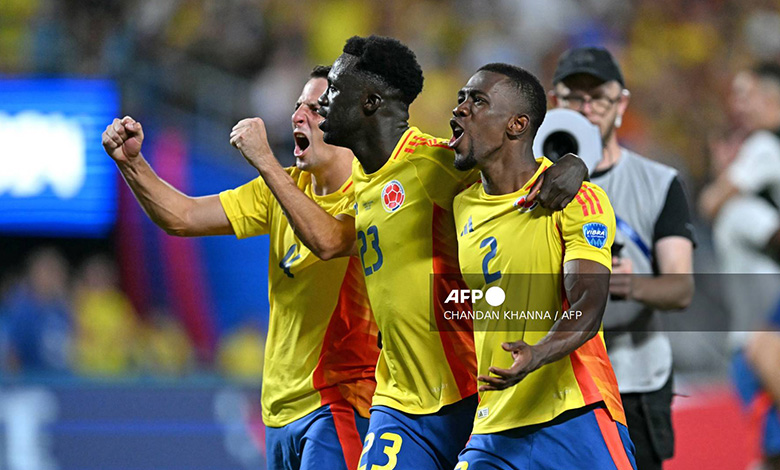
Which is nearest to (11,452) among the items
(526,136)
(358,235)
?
(358,235)

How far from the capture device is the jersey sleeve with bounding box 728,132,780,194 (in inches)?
250

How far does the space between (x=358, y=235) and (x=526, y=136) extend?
29.4 inches

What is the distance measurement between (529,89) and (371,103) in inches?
24.7

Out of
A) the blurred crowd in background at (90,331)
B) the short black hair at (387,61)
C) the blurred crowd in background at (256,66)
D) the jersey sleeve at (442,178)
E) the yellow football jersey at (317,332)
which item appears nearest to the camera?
the jersey sleeve at (442,178)

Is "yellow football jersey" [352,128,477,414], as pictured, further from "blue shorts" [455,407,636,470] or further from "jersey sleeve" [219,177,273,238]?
"jersey sleeve" [219,177,273,238]

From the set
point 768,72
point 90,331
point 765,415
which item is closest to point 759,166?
point 768,72

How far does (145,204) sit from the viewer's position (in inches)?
182

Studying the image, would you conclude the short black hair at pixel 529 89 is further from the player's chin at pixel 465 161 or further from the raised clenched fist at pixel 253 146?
the raised clenched fist at pixel 253 146

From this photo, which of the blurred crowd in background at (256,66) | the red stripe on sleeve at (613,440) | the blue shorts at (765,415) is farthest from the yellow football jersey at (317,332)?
the blurred crowd in background at (256,66)

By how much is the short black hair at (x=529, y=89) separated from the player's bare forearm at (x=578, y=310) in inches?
22.7

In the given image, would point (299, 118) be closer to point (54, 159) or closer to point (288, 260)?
point (288, 260)

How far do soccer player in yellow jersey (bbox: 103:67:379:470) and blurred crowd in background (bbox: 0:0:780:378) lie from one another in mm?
5816

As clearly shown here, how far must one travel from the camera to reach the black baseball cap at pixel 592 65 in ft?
16.3

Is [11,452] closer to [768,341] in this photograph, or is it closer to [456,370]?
[456,370]
